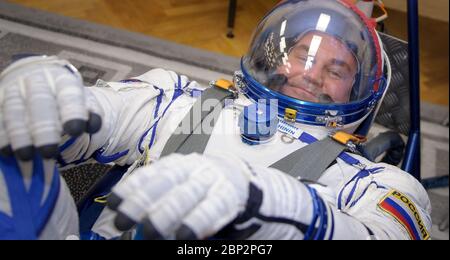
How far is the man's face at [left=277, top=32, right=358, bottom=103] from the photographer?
94 centimetres

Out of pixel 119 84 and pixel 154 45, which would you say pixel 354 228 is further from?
pixel 154 45

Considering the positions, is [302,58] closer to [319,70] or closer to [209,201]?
[319,70]

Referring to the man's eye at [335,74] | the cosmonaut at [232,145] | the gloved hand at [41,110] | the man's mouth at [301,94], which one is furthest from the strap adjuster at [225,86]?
the gloved hand at [41,110]

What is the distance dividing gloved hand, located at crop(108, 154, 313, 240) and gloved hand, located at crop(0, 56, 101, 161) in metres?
0.11

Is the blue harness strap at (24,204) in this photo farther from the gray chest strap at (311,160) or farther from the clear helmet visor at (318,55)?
the clear helmet visor at (318,55)

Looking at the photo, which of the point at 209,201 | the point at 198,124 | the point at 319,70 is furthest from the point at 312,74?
the point at 209,201

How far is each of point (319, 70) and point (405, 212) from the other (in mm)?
343

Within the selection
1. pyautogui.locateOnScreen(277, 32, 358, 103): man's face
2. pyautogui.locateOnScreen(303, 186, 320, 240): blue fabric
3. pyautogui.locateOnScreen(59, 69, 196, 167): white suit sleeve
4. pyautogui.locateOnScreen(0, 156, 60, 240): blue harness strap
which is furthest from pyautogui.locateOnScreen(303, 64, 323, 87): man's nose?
pyautogui.locateOnScreen(0, 156, 60, 240): blue harness strap

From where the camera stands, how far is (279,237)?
0.58 m

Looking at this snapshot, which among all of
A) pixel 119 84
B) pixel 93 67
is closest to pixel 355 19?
pixel 119 84

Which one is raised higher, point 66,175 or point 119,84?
point 119,84

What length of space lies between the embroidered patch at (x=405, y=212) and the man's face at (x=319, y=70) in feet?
0.85
